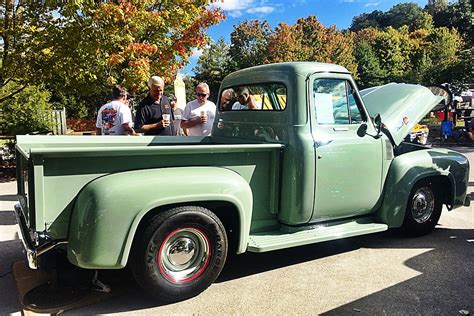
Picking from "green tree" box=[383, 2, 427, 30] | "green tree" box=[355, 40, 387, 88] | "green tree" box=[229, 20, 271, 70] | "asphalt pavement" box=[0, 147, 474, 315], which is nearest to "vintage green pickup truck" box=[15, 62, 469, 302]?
"asphalt pavement" box=[0, 147, 474, 315]

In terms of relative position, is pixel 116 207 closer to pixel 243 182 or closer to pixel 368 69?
pixel 243 182

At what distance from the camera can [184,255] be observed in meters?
3.30

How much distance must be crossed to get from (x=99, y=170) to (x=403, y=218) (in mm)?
3298

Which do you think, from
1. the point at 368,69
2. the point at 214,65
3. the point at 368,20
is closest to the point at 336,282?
the point at 368,69

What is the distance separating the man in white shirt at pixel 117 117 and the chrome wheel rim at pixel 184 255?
2.69 meters

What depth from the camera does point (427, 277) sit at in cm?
373

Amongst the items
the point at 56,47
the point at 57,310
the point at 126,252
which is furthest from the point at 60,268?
the point at 56,47

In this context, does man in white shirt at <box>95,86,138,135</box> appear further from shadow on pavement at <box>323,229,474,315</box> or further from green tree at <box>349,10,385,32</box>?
green tree at <box>349,10,385,32</box>

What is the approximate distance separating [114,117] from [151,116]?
0.56m

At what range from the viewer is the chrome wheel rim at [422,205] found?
469cm

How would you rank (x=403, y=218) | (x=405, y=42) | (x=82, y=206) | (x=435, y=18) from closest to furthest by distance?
(x=82, y=206), (x=403, y=218), (x=405, y=42), (x=435, y=18)

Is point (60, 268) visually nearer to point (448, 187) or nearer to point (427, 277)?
point (427, 277)

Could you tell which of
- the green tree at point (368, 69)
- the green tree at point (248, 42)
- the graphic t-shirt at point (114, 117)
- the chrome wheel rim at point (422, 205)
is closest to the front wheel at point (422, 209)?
the chrome wheel rim at point (422, 205)

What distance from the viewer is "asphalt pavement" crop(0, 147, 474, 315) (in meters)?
3.18
